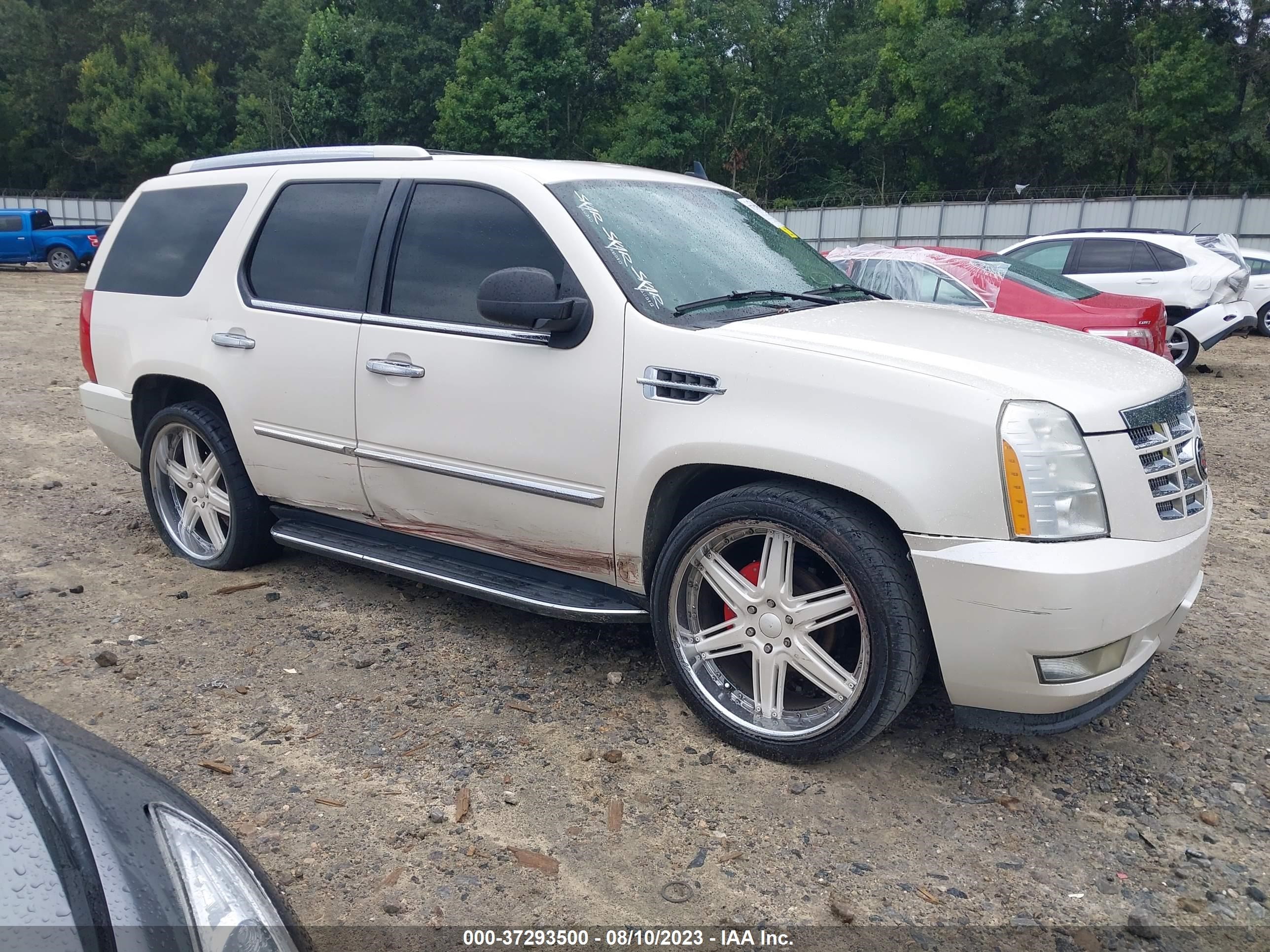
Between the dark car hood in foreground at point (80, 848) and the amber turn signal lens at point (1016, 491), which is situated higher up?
the amber turn signal lens at point (1016, 491)

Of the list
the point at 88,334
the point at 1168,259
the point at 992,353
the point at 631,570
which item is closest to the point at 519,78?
the point at 1168,259

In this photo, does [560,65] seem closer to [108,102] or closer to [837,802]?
[108,102]

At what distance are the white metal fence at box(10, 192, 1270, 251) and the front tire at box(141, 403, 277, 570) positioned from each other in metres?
21.4

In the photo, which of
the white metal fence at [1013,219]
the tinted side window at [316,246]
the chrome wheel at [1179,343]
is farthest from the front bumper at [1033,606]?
the white metal fence at [1013,219]

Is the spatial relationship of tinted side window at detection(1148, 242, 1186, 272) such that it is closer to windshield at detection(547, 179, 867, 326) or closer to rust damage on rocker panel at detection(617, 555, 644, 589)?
windshield at detection(547, 179, 867, 326)

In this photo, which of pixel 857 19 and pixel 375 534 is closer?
pixel 375 534

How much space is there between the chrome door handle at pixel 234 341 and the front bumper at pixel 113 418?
0.80 meters

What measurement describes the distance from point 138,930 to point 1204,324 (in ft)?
44.8

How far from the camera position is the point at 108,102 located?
160ft

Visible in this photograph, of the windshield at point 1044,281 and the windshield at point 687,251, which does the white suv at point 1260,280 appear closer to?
the windshield at point 1044,281

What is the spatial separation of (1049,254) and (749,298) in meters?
11.0

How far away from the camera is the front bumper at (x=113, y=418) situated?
502 centimetres

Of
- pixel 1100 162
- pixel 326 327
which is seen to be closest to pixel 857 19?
pixel 1100 162

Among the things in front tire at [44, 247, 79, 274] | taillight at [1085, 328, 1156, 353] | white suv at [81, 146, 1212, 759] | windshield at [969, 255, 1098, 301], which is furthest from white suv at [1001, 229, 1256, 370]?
front tire at [44, 247, 79, 274]
